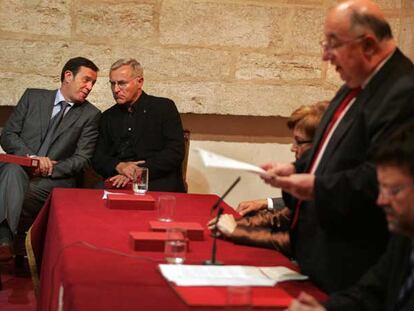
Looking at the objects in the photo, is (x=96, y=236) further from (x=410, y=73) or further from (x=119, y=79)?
(x=119, y=79)

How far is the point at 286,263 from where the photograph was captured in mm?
2756

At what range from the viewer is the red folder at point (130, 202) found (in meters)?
3.78

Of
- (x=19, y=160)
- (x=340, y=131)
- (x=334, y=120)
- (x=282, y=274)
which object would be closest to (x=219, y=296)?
(x=282, y=274)

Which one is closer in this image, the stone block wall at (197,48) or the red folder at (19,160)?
the red folder at (19,160)

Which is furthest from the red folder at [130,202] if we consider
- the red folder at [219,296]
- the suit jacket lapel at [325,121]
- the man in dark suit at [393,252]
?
the man in dark suit at [393,252]

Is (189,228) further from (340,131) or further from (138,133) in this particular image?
(138,133)

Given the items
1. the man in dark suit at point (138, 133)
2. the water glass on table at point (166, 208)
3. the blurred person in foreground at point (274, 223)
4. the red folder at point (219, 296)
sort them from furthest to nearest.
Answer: the man in dark suit at point (138, 133) → the water glass on table at point (166, 208) → the blurred person in foreground at point (274, 223) → the red folder at point (219, 296)

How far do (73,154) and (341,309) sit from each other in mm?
3763

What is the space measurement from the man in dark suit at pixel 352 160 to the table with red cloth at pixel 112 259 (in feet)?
0.48

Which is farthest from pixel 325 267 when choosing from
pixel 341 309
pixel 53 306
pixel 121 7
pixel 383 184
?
pixel 121 7

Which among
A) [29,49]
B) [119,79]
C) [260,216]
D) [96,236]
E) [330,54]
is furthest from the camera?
[29,49]

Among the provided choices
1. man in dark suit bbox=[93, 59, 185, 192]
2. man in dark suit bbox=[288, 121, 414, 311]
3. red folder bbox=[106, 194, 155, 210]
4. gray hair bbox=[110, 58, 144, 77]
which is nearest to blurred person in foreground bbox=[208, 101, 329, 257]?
red folder bbox=[106, 194, 155, 210]

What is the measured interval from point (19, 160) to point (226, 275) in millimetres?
2906

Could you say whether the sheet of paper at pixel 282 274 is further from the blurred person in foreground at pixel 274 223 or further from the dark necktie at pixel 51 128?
the dark necktie at pixel 51 128
